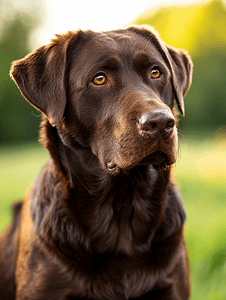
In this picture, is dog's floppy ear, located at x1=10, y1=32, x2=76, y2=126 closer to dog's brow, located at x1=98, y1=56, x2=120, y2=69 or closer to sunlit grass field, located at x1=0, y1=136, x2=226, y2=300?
dog's brow, located at x1=98, y1=56, x2=120, y2=69

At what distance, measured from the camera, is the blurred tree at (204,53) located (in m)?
26.3

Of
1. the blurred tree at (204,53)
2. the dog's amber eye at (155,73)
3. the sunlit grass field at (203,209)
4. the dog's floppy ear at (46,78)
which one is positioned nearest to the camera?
the dog's floppy ear at (46,78)

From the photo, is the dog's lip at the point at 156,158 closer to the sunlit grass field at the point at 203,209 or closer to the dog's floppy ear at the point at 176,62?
the sunlit grass field at the point at 203,209

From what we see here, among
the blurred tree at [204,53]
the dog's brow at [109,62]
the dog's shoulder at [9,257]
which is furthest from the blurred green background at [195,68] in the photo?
the dog's brow at [109,62]

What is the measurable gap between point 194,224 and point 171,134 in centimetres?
245

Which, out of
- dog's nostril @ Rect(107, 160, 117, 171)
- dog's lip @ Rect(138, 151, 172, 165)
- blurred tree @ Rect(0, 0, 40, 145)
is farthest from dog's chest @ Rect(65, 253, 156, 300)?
blurred tree @ Rect(0, 0, 40, 145)

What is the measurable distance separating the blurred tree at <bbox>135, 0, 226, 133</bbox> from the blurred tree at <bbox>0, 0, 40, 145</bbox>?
36.2 ft

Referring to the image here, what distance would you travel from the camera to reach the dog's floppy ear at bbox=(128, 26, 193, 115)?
2.94 metres

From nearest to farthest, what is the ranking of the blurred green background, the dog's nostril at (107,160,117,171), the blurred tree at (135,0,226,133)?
the dog's nostril at (107,160,117,171) < the blurred green background < the blurred tree at (135,0,226,133)

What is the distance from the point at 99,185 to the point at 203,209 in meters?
2.60

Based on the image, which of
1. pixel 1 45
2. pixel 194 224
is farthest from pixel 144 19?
pixel 194 224

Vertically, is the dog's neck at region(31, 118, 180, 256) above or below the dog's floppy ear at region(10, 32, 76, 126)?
below

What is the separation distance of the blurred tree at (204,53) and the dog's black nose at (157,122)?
2309cm

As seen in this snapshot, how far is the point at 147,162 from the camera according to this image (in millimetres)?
2359
